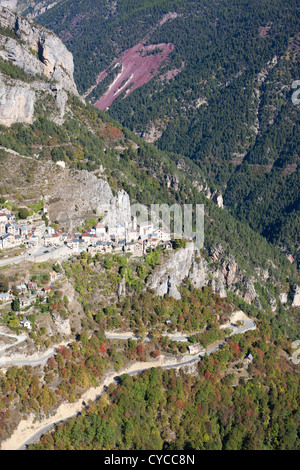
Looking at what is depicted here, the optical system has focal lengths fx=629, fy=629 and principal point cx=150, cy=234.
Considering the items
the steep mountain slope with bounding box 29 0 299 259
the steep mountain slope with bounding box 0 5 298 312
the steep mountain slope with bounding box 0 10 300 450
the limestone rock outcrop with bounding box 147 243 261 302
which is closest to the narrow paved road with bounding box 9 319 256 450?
the steep mountain slope with bounding box 0 10 300 450

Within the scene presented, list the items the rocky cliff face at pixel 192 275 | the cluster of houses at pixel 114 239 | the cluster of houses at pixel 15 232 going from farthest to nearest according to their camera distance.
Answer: the rocky cliff face at pixel 192 275
the cluster of houses at pixel 114 239
the cluster of houses at pixel 15 232

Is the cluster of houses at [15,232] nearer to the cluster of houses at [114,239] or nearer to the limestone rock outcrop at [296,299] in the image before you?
the cluster of houses at [114,239]

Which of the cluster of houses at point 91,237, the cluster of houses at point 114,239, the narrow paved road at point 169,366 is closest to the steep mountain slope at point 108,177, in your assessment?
the cluster of houses at point 114,239

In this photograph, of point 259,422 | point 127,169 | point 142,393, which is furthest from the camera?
point 127,169

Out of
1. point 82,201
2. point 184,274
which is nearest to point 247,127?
point 82,201

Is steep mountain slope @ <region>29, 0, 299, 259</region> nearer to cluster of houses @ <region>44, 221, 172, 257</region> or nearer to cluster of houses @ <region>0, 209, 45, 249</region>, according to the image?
cluster of houses @ <region>44, 221, 172, 257</region>

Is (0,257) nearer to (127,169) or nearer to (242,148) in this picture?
(127,169)

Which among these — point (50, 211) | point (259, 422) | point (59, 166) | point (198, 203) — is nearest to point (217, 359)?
point (259, 422)
